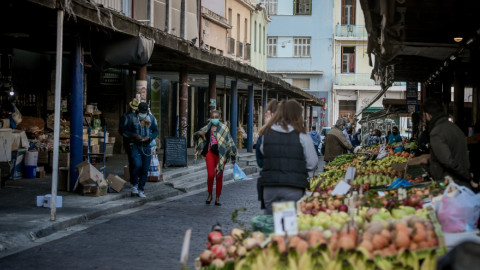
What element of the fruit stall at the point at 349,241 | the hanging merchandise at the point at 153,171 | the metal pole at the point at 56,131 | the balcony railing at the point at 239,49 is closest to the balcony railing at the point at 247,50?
the balcony railing at the point at 239,49

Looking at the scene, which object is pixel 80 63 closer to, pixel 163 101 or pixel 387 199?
pixel 387 199

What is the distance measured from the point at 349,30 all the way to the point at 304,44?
13.5ft

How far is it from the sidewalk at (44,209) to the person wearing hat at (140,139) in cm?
43

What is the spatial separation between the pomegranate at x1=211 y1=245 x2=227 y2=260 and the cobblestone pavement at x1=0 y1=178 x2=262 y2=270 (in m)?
2.59

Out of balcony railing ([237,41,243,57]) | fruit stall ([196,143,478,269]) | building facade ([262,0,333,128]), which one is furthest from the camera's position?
building facade ([262,0,333,128])

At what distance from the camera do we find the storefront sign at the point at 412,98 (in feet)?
87.8

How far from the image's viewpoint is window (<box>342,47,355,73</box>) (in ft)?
210

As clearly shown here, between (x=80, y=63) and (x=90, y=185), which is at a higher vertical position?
(x=80, y=63)

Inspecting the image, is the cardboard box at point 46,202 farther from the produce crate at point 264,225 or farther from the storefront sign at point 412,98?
the storefront sign at point 412,98

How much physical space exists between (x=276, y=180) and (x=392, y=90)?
5572cm

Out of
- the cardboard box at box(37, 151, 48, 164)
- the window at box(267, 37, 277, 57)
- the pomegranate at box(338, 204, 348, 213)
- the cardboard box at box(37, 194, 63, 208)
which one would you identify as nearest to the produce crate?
the pomegranate at box(338, 204, 348, 213)

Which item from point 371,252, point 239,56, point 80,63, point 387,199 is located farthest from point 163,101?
point 371,252

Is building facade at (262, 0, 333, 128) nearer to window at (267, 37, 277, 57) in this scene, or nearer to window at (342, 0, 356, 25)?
window at (267, 37, 277, 57)

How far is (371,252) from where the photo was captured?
5273mm
